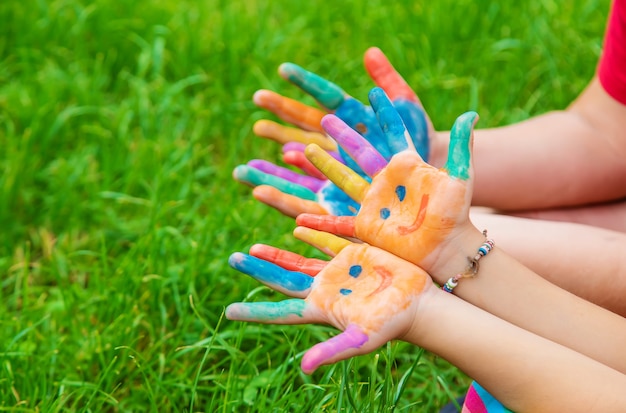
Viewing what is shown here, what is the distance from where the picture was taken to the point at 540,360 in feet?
3.97

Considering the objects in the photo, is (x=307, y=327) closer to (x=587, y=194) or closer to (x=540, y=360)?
(x=540, y=360)

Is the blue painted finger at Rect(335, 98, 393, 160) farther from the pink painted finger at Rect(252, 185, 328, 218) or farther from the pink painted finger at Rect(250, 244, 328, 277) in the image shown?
the pink painted finger at Rect(250, 244, 328, 277)

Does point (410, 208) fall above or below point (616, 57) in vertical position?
below

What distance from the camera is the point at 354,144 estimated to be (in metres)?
1.36

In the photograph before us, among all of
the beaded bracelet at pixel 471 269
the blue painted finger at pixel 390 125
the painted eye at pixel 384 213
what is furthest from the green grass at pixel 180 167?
the blue painted finger at pixel 390 125

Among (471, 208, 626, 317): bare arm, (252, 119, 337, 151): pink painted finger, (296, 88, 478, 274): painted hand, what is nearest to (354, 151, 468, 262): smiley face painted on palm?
(296, 88, 478, 274): painted hand

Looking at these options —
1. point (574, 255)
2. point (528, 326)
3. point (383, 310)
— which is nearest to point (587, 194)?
point (574, 255)

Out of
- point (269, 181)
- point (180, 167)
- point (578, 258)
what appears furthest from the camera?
point (180, 167)

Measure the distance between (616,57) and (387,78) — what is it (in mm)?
494

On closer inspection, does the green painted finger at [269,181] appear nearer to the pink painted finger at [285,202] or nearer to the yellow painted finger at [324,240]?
the pink painted finger at [285,202]

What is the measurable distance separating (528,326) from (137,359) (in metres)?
0.75

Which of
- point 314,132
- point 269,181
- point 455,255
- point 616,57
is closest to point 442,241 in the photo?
point 455,255

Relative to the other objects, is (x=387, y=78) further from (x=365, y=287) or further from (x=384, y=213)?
(x=365, y=287)

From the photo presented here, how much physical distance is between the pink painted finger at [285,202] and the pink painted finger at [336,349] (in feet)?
1.49
